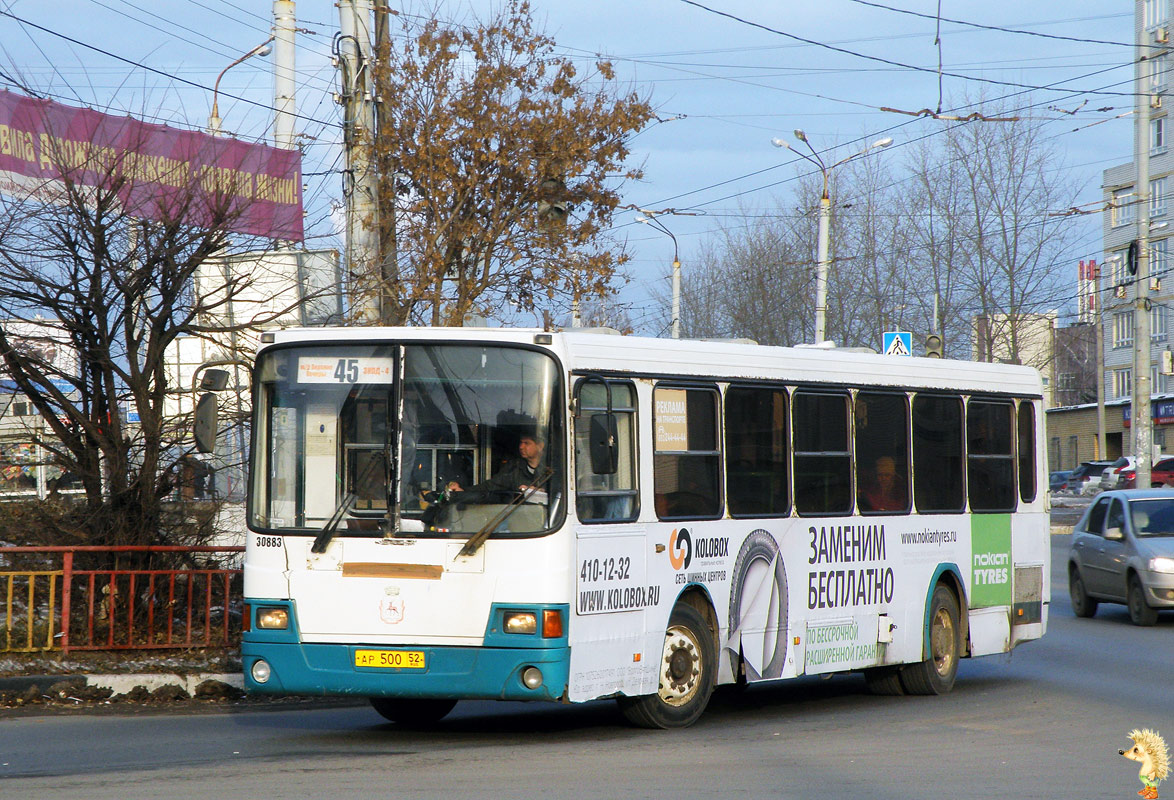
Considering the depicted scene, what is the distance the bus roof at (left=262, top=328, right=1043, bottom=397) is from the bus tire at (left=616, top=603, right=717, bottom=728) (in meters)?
1.66

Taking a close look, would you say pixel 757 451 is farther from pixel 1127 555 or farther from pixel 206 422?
pixel 1127 555

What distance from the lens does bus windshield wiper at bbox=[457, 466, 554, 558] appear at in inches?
353

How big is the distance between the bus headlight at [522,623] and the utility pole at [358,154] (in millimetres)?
7123

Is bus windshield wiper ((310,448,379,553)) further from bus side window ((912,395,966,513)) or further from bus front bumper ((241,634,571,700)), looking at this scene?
bus side window ((912,395,966,513))

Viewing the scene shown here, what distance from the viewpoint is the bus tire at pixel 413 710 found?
10.5 m

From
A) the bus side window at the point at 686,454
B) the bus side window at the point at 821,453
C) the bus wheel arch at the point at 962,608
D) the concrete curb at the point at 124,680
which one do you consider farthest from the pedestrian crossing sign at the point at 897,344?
the concrete curb at the point at 124,680

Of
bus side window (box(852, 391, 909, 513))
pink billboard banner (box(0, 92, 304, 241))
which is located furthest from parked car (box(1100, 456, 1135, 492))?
pink billboard banner (box(0, 92, 304, 241))

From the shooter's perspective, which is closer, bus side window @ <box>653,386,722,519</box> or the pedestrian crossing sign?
bus side window @ <box>653,386,722,519</box>

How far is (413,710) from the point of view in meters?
10.6

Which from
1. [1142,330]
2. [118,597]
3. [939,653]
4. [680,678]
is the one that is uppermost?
[1142,330]

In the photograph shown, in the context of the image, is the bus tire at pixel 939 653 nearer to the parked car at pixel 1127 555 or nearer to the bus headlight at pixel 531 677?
the bus headlight at pixel 531 677

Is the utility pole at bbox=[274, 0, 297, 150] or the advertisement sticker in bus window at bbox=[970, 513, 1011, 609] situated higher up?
the utility pole at bbox=[274, 0, 297, 150]

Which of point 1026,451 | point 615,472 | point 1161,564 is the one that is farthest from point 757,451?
point 1161,564

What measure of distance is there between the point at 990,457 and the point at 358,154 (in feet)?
22.7
